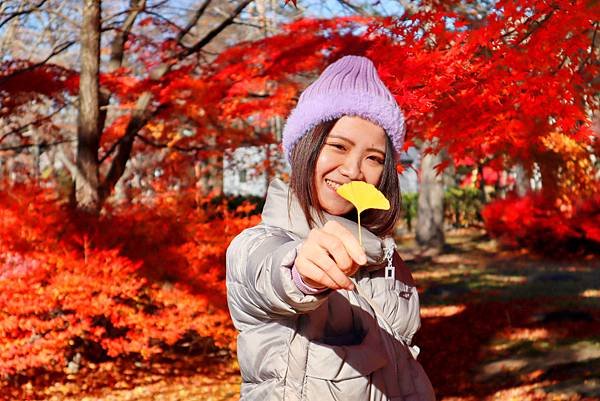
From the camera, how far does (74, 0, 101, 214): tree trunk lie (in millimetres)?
8070

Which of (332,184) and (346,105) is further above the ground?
(346,105)

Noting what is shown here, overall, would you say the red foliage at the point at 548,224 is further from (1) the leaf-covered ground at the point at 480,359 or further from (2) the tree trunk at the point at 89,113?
(2) the tree trunk at the point at 89,113

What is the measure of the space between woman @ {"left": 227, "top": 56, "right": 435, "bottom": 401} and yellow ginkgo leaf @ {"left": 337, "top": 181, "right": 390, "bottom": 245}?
90mm

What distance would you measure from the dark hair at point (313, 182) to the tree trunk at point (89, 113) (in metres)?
6.15

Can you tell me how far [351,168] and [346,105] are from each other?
0.74ft

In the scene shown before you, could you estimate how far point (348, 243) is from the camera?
144 cm

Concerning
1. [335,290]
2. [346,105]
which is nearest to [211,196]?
[346,105]

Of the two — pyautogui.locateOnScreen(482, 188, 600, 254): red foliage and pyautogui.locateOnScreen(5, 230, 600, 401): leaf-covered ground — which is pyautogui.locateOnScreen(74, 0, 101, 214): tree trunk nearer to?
pyautogui.locateOnScreen(5, 230, 600, 401): leaf-covered ground

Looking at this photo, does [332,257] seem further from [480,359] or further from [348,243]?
[480,359]

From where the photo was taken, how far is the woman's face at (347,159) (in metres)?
2.16

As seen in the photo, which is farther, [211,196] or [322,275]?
[211,196]

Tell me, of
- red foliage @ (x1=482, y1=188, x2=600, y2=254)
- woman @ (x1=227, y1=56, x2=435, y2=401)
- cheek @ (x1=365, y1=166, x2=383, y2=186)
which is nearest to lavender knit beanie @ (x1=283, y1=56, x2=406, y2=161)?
woman @ (x1=227, y1=56, x2=435, y2=401)

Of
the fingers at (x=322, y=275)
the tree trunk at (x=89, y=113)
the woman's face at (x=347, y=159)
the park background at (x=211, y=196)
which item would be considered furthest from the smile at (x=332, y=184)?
the tree trunk at (x=89, y=113)

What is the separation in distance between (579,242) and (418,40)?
618 inches
